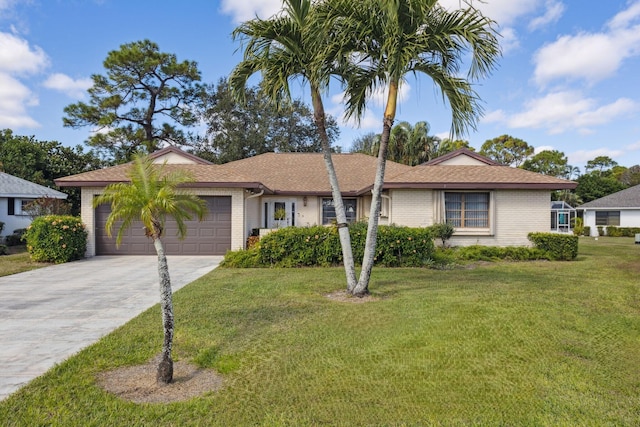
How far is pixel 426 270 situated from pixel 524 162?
51.9m

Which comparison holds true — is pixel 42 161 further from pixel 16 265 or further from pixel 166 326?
pixel 166 326

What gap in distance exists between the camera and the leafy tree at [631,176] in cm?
5238

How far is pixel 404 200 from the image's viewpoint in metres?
15.5

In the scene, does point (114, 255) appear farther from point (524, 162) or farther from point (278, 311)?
point (524, 162)

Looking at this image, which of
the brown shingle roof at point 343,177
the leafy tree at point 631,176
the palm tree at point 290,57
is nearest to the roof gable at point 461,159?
the brown shingle roof at point 343,177

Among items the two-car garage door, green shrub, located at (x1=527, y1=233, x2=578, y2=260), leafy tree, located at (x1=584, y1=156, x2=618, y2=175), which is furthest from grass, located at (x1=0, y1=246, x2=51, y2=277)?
leafy tree, located at (x1=584, y1=156, x2=618, y2=175)

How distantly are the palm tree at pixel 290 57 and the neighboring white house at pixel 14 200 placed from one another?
1910 centimetres

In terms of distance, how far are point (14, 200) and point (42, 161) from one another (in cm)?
785

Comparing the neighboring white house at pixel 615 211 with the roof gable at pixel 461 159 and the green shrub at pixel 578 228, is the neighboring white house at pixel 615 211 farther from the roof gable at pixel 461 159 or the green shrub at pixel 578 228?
the roof gable at pixel 461 159

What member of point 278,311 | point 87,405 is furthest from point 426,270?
point 87,405

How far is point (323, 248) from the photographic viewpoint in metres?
12.8

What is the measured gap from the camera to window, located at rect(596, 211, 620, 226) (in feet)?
105

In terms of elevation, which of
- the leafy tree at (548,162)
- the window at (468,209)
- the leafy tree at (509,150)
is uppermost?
the leafy tree at (509,150)

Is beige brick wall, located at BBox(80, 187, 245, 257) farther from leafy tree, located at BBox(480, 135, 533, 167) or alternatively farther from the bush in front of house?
leafy tree, located at BBox(480, 135, 533, 167)
